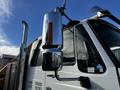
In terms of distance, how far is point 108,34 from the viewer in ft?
11.3

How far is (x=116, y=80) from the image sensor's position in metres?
2.75

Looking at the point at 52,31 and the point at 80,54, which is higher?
the point at 52,31

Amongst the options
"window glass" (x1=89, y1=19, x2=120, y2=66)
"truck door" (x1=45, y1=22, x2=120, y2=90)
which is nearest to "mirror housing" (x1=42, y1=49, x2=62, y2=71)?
"truck door" (x1=45, y1=22, x2=120, y2=90)

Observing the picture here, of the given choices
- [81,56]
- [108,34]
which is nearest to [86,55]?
[81,56]

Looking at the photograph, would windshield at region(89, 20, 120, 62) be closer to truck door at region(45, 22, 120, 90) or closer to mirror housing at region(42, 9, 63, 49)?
truck door at region(45, 22, 120, 90)

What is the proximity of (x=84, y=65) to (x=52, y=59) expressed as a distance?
0.50m

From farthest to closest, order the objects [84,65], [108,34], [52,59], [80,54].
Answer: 1. [108,34]
2. [80,54]
3. [84,65]
4. [52,59]

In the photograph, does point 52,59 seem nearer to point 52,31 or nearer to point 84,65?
point 52,31

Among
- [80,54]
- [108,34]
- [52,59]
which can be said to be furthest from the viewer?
[108,34]

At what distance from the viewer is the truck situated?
285cm

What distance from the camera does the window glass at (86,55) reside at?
9.84ft

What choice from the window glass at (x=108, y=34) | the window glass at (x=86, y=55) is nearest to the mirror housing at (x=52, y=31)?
the window glass at (x=86, y=55)

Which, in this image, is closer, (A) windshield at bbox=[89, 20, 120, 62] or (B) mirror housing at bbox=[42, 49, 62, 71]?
(B) mirror housing at bbox=[42, 49, 62, 71]

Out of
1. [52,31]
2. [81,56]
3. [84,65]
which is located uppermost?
[52,31]
